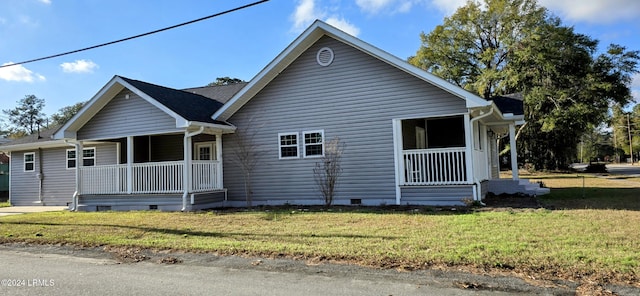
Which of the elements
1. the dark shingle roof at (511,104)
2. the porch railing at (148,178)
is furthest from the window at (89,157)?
the dark shingle roof at (511,104)

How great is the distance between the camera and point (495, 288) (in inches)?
179

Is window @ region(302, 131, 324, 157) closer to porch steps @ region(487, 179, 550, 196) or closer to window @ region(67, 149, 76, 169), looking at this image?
porch steps @ region(487, 179, 550, 196)

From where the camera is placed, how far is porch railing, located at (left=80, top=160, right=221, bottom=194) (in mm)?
13633

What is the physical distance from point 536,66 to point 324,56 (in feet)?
87.0

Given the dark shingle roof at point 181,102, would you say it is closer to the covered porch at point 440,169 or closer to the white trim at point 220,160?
the white trim at point 220,160

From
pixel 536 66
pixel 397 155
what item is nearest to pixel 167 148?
pixel 397 155

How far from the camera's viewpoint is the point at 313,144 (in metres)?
13.3

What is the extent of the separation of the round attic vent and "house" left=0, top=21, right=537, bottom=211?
0.03m

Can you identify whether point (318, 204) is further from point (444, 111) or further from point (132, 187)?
point (132, 187)

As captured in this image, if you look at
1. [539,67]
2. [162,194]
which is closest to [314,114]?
[162,194]

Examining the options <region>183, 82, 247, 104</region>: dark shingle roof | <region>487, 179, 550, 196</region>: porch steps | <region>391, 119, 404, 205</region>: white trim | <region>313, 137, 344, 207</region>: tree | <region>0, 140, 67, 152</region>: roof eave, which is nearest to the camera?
<region>391, 119, 404, 205</region>: white trim

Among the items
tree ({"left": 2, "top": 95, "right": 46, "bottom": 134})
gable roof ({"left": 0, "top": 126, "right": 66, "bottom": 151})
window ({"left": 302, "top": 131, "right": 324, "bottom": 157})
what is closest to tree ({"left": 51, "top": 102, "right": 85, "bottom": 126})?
tree ({"left": 2, "top": 95, "right": 46, "bottom": 134})

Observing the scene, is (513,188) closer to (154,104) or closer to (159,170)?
(159,170)

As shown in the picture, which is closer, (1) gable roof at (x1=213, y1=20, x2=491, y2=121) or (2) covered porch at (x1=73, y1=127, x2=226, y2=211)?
(1) gable roof at (x1=213, y1=20, x2=491, y2=121)
